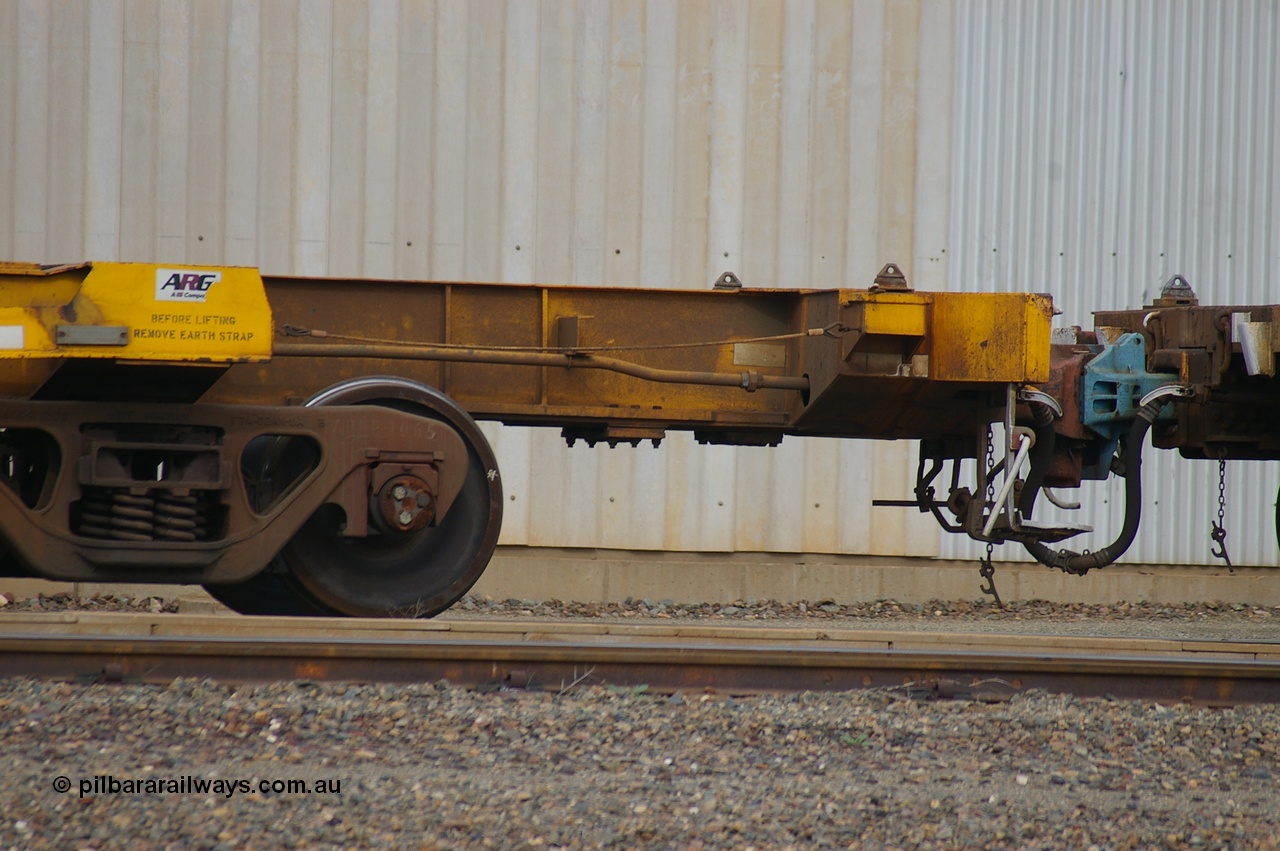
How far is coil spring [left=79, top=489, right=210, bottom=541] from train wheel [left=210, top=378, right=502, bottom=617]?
46 cm

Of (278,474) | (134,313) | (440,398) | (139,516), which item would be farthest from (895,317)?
(139,516)

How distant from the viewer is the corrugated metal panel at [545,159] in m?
9.73

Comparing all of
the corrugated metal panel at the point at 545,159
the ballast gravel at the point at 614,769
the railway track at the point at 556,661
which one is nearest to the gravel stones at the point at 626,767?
the ballast gravel at the point at 614,769

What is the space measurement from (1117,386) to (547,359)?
2.73 meters

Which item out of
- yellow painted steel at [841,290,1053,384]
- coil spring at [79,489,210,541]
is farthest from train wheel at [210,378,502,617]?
yellow painted steel at [841,290,1053,384]

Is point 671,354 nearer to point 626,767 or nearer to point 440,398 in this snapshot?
point 440,398

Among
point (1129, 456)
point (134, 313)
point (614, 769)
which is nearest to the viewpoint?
point (614, 769)

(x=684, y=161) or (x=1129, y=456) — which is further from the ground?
(x=684, y=161)

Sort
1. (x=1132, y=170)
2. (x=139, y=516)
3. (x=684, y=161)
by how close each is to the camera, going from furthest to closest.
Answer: (x=1132, y=170) < (x=684, y=161) < (x=139, y=516)

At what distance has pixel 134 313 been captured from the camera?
196 inches

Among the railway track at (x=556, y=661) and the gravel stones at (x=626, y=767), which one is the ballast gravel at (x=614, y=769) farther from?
the railway track at (x=556, y=661)

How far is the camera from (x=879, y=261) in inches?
411

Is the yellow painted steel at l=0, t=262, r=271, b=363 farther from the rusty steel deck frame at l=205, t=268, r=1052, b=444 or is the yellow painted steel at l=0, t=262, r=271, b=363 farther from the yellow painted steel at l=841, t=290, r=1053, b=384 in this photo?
the yellow painted steel at l=841, t=290, r=1053, b=384

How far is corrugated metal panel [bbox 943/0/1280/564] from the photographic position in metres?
10.6
